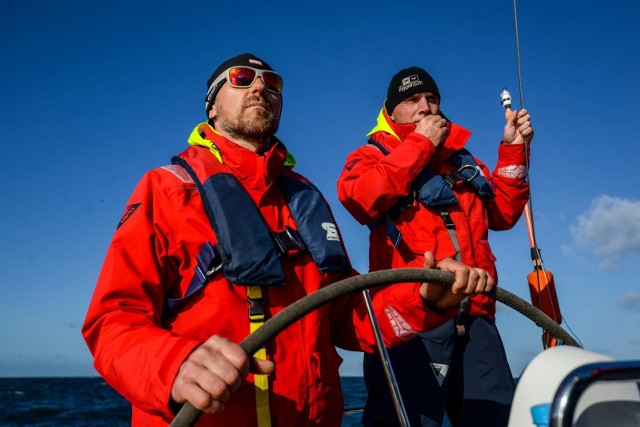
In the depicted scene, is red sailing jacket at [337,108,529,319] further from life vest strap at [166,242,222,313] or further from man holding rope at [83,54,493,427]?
life vest strap at [166,242,222,313]

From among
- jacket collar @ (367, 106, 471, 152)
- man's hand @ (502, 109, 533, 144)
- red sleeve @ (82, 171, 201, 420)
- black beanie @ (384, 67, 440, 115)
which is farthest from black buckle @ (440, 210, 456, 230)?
red sleeve @ (82, 171, 201, 420)

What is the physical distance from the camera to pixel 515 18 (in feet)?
10.7

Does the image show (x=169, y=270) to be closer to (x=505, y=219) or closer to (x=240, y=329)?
(x=240, y=329)

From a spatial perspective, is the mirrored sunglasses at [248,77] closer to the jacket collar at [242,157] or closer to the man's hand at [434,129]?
the jacket collar at [242,157]

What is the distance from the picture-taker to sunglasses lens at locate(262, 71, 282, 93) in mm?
2932

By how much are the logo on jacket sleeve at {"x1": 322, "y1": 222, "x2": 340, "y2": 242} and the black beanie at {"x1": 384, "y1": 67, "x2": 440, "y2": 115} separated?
1.66 m

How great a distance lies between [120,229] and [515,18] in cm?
246

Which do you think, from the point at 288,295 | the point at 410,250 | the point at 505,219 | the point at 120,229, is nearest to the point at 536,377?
the point at 288,295

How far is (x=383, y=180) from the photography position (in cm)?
311

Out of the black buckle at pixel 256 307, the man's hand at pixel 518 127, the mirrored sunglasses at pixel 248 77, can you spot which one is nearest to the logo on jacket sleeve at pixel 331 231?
the black buckle at pixel 256 307

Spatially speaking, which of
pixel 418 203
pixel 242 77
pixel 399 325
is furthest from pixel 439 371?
pixel 242 77

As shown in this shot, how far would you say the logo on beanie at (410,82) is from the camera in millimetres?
3812

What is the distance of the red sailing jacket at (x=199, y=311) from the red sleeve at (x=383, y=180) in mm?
772

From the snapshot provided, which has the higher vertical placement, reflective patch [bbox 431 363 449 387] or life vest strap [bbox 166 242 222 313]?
life vest strap [bbox 166 242 222 313]
